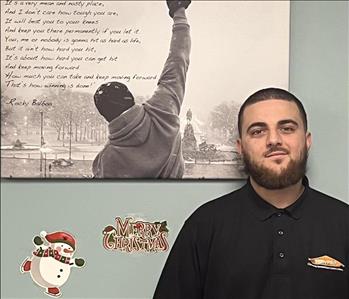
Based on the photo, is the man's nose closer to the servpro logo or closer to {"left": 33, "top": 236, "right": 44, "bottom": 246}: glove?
the servpro logo

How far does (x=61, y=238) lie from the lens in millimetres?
1429

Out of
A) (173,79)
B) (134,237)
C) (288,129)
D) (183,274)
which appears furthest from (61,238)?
(288,129)

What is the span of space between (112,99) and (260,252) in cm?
50

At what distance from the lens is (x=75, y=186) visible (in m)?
1.44

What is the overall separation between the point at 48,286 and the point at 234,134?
576 millimetres

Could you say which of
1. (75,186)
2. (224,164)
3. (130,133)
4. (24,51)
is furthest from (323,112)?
(24,51)

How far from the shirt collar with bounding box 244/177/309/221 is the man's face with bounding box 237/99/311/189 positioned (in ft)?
0.12

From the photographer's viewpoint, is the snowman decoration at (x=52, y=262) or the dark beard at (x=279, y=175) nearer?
the dark beard at (x=279, y=175)

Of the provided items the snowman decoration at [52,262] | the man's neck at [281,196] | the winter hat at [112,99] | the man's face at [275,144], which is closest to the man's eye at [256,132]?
the man's face at [275,144]

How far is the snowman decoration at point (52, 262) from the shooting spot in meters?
1.42

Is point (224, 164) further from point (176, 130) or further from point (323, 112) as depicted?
point (323, 112)

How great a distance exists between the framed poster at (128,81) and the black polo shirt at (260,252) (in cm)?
17


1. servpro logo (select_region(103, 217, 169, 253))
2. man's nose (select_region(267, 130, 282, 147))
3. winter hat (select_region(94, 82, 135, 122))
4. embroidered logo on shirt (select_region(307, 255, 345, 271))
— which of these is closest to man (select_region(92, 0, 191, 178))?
winter hat (select_region(94, 82, 135, 122))

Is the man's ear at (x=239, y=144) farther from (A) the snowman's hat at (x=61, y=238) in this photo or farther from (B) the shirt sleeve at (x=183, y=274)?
(A) the snowman's hat at (x=61, y=238)
